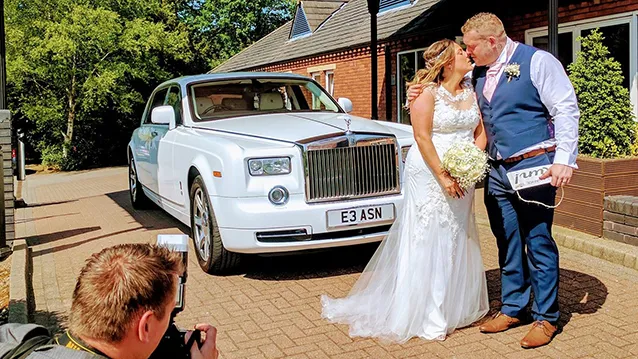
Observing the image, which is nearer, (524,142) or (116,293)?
(116,293)

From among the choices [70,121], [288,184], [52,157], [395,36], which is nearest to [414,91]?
[288,184]

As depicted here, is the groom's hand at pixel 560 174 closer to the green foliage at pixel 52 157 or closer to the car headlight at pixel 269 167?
the car headlight at pixel 269 167

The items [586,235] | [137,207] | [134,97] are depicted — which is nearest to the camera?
[586,235]

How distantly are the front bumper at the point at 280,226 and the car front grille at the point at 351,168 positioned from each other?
0.12m

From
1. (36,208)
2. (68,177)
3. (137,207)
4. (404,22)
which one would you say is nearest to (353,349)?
(137,207)

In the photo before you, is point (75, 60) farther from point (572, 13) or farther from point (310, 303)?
point (310, 303)

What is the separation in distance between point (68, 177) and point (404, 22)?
1163 cm

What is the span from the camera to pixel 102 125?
990 inches

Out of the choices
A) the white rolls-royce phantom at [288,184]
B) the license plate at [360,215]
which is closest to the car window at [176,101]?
the white rolls-royce phantom at [288,184]

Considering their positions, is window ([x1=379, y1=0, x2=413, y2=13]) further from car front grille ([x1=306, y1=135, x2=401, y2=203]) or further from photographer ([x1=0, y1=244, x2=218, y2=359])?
photographer ([x1=0, y1=244, x2=218, y2=359])

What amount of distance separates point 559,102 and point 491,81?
0.49 m

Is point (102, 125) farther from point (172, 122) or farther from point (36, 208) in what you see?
point (172, 122)

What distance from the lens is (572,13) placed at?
1016 cm

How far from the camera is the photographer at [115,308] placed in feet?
5.48
